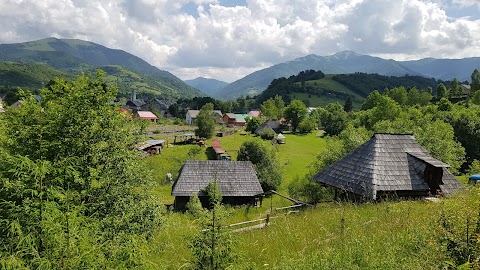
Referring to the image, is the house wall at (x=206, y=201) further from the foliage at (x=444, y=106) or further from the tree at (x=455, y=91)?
the tree at (x=455, y=91)

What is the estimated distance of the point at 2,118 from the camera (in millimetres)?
12844

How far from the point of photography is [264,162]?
4688cm

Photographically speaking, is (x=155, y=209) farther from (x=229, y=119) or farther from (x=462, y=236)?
(x=229, y=119)

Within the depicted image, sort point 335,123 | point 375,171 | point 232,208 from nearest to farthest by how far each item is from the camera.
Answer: point 232,208
point 375,171
point 335,123

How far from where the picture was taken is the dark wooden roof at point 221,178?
35656mm

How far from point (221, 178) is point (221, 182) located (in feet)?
1.50

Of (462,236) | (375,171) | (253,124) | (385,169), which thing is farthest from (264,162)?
(253,124)

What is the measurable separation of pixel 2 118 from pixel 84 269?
11.7 metres

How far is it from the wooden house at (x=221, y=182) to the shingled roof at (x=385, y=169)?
16.1 meters

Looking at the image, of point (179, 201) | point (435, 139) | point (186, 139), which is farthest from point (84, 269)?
point (186, 139)

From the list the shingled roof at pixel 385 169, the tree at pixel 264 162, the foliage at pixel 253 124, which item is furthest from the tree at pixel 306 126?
the shingled roof at pixel 385 169

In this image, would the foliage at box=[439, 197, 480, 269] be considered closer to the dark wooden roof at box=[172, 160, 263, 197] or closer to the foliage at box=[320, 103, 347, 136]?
the dark wooden roof at box=[172, 160, 263, 197]

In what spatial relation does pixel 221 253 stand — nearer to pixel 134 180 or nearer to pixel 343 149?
pixel 134 180

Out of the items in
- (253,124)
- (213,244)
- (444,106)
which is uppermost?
(444,106)
